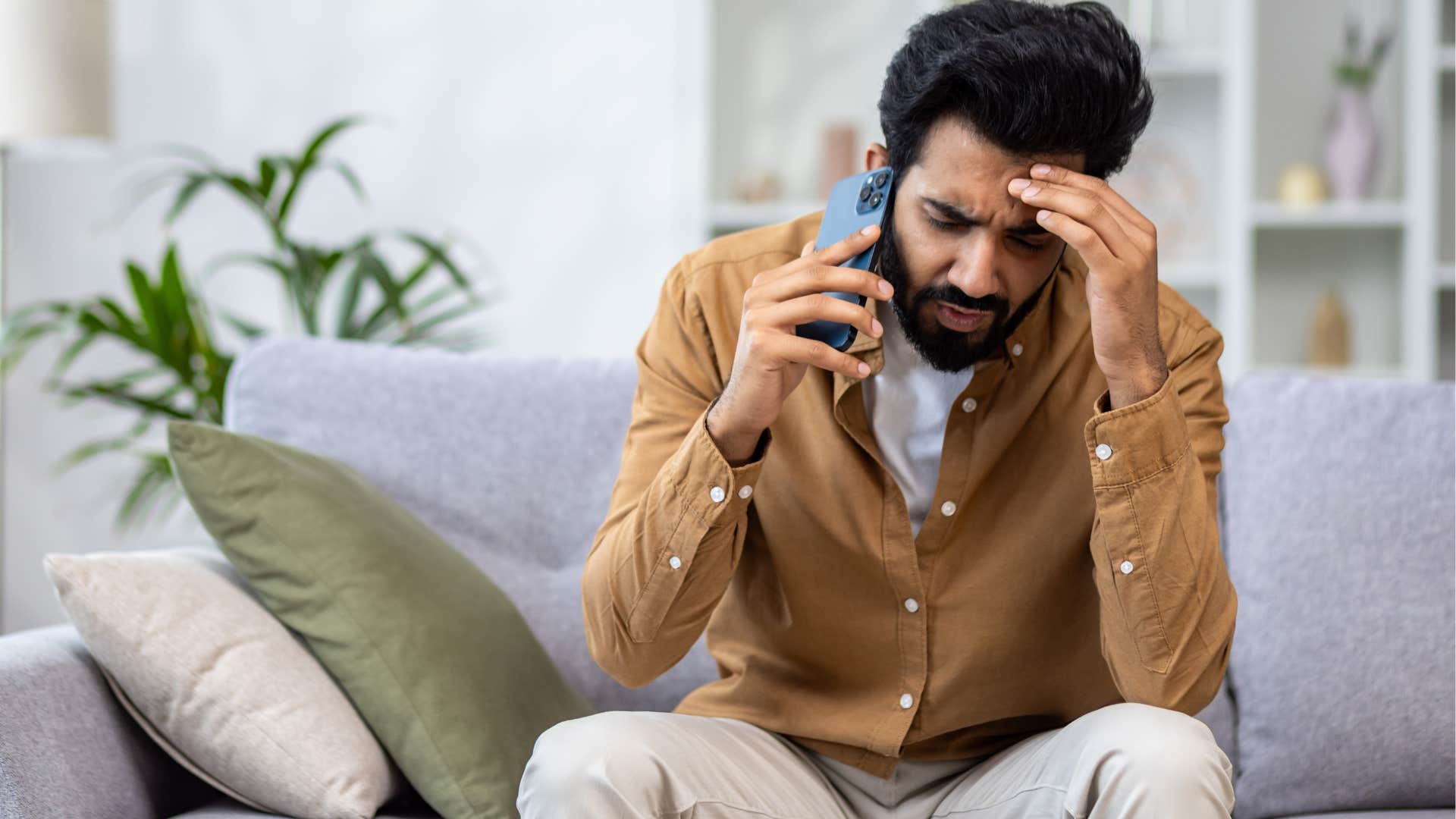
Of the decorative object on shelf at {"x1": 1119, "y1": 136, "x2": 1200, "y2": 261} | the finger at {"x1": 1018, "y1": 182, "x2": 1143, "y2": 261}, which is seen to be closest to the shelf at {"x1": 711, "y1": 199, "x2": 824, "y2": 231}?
the decorative object on shelf at {"x1": 1119, "y1": 136, "x2": 1200, "y2": 261}

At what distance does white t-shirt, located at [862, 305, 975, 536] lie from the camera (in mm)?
1414

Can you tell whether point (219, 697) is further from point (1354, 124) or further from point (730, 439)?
point (1354, 124)

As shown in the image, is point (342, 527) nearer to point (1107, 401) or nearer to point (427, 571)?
point (427, 571)

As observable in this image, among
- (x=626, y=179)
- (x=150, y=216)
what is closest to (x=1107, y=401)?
(x=626, y=179)

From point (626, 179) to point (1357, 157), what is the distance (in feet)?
6.03

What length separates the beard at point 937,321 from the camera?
130cm

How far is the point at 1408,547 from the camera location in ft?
5.32

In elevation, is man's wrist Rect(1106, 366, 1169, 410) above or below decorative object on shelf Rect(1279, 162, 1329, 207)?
below

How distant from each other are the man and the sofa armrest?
481 millimetres

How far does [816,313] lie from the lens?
1.17 metres

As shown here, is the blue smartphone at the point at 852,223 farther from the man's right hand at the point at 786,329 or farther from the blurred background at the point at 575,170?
the blurred background at the point at 575,170

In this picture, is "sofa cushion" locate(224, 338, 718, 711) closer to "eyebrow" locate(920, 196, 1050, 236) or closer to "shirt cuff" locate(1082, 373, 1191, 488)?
"eyebrow" locate(920, 196, 1050, 236)

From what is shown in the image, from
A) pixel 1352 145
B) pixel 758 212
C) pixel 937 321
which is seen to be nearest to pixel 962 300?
pixel 937 321

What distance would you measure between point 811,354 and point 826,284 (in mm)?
68
